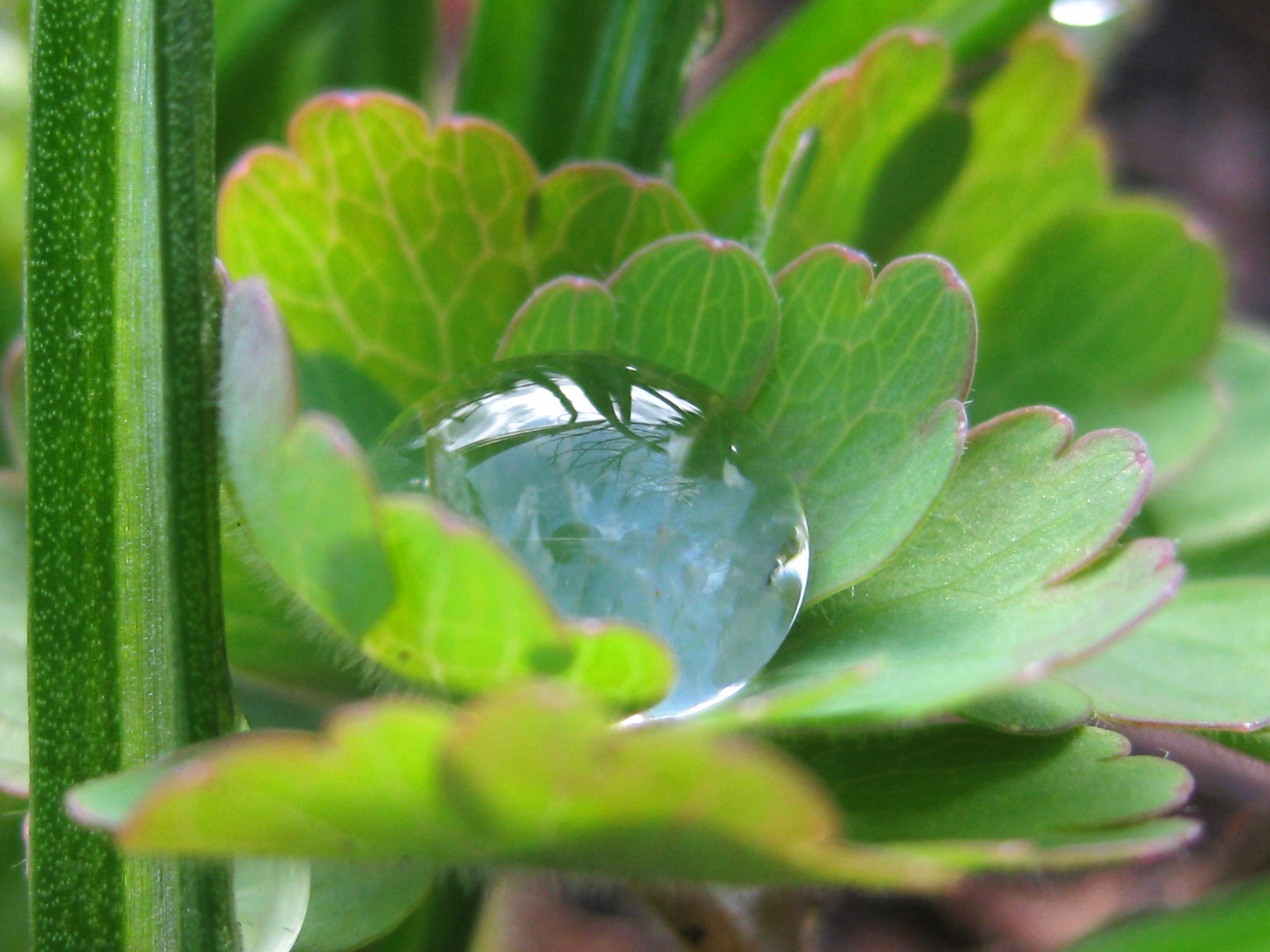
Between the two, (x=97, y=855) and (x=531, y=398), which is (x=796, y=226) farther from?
(x=97, y=855)

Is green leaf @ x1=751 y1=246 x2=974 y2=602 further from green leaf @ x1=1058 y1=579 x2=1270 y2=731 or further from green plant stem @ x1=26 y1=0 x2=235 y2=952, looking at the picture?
green plant stem @ x1=26 y1=0 x2=235 y2=952

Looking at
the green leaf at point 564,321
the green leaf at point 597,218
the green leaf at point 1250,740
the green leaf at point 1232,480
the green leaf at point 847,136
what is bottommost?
the green leaf at point 1250,740

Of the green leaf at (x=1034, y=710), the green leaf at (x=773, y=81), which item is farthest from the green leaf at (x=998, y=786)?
the green leaf at (x=773, y=81)

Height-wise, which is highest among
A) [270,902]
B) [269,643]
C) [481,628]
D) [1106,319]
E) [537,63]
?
[537,63]

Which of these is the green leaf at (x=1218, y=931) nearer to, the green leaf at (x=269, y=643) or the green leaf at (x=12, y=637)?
the green leaf at (x=269, y=643)

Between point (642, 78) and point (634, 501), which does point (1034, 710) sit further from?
point (642, 78)

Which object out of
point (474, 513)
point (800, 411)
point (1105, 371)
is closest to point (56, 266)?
point (474, 513)

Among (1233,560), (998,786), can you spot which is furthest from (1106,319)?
(998,786)
